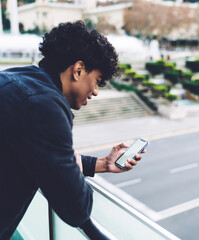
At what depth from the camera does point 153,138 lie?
12898 mm

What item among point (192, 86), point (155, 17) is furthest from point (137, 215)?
point (155, 17)

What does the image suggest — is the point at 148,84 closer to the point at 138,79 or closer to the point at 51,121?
the point at 138,79

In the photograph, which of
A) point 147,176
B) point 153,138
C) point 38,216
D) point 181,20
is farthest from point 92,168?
point 181,20

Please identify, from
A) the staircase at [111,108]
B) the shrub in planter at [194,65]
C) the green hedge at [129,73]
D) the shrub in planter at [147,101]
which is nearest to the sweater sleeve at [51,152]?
the staircase at [111,108]

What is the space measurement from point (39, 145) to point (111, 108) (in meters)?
15.8

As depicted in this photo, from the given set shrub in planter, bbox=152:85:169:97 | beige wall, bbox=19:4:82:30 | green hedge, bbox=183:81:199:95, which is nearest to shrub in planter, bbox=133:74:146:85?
shrub in planter, bbox=152:85:169:97

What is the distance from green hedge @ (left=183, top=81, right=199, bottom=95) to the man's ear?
63.6 ft

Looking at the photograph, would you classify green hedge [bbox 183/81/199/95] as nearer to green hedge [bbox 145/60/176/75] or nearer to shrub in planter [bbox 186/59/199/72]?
green hedge [bbox 145/60/176/75]

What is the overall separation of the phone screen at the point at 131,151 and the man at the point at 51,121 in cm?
8

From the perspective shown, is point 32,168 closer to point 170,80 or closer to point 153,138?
point 153,138

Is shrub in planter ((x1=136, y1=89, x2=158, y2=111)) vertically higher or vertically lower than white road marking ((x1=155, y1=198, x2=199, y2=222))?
higher

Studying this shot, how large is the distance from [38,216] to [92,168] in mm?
843

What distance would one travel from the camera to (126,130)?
1398 cm

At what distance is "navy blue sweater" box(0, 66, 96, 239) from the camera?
0.98 metres
